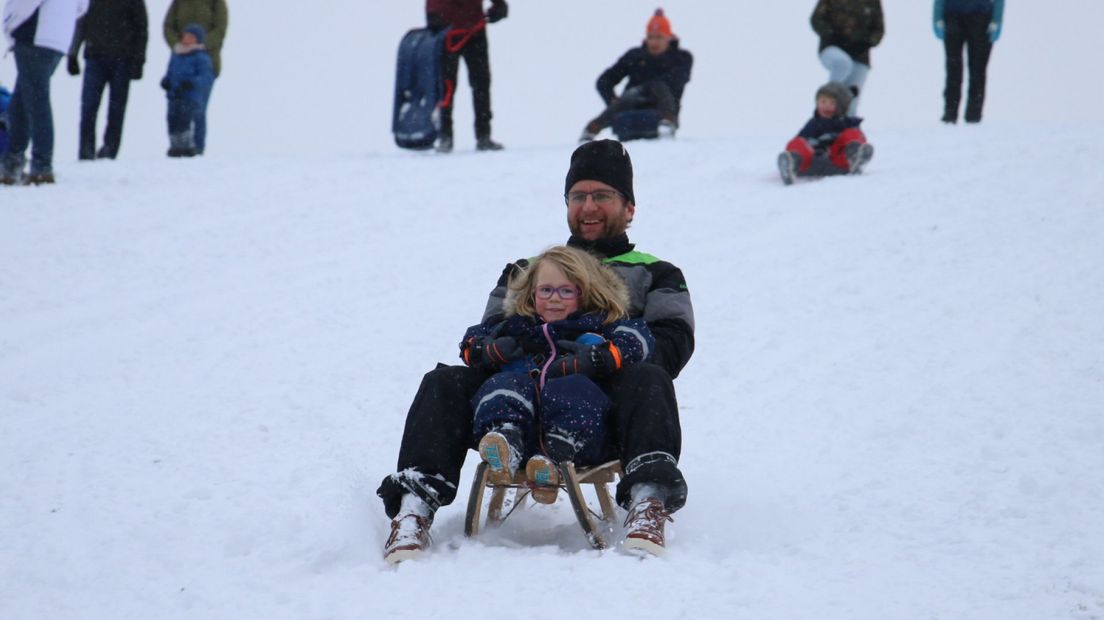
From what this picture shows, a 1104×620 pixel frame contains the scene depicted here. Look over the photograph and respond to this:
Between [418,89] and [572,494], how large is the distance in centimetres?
790

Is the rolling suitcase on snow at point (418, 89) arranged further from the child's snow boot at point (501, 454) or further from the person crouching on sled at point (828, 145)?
the child's snow boot at point (501, 454)

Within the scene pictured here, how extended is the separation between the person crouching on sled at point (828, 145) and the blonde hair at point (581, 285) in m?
5.26

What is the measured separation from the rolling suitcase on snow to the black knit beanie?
666cm

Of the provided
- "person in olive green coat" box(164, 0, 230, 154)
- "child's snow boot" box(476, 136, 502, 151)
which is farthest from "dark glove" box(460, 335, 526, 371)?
"person in olive green coat" box(164, 0, 230, 154)

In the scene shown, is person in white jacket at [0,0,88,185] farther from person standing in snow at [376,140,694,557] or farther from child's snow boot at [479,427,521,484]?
child's snow boot at [479,427,521,484]

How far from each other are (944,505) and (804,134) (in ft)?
18.6

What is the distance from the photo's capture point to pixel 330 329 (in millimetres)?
5645

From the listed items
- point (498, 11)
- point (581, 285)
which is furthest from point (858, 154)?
point (581, 285)

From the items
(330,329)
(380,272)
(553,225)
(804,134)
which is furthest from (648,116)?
(330,329)

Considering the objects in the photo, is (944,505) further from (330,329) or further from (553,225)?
(553,225)

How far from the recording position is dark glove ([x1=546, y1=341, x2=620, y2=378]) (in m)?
3.14

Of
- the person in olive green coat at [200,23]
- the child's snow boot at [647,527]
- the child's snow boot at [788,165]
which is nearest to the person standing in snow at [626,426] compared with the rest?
the child's snow boot at [647,527]

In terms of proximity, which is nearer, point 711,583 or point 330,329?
point 711,583

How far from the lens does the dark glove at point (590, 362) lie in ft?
10.3
